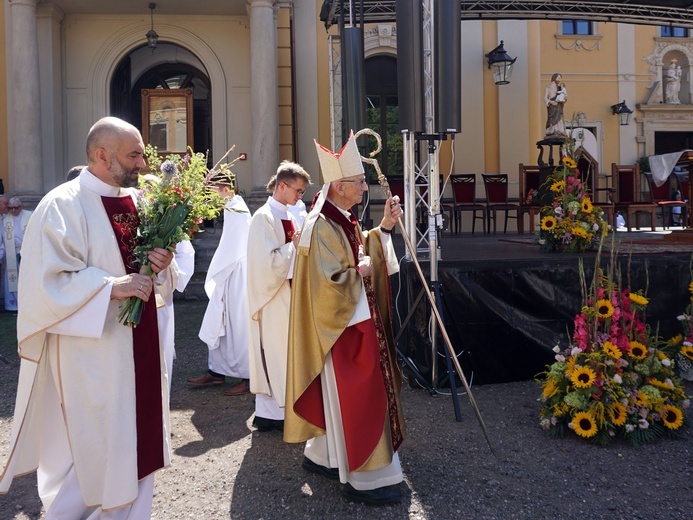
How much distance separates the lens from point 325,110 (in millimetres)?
13617

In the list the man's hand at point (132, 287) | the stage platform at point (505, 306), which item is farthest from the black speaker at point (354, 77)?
the man's hand at point (132, 287)

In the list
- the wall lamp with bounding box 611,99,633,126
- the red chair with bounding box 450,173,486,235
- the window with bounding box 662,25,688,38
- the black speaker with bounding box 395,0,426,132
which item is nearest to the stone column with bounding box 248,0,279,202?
the red chair with bounding box 450,173,486,235

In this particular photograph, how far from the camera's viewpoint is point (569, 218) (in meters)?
A: 6.45

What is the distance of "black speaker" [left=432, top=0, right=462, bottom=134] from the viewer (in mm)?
5547

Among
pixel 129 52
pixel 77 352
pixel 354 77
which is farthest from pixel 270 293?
pixel 129 52

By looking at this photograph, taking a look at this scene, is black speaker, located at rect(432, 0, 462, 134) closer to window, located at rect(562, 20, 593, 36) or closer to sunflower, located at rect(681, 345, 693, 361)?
sunflower, located at rect(681, 345, 693, 361)

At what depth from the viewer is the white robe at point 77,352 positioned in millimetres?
2705

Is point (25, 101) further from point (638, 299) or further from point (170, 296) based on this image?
point (638, 299)

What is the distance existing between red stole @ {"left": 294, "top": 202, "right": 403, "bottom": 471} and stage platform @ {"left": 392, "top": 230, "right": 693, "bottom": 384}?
206 cm

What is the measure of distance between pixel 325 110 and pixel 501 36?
14.4 ft

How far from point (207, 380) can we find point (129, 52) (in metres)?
9.41

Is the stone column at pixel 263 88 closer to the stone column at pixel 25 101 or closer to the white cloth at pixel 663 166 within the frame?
the stone column at pixel 25 101

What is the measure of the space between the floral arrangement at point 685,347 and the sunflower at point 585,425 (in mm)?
1436

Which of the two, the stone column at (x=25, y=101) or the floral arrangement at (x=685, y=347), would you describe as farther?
the stone column at (x=25, y=101)
